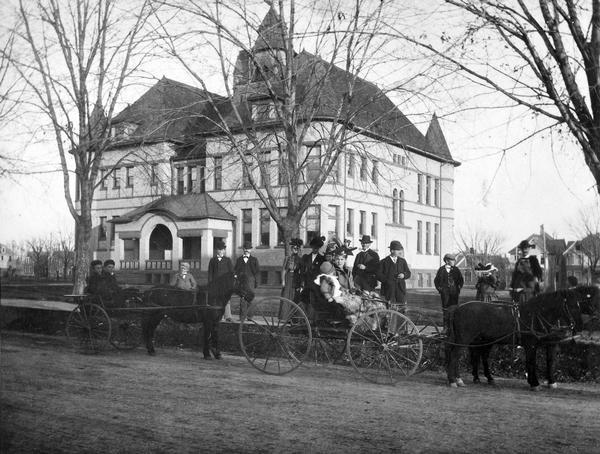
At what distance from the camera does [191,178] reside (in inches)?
280

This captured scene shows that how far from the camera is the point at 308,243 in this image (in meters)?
8.96

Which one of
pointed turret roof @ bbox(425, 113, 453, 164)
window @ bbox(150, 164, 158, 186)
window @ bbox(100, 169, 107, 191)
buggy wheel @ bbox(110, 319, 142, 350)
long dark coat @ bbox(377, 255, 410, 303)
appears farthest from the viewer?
buggy wheel @ bbox(110, 319, 142, 350)

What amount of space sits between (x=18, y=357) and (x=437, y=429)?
3.35 meters

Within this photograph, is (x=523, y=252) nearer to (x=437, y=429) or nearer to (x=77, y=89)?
(x=437, y=429)

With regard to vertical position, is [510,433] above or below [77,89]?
below

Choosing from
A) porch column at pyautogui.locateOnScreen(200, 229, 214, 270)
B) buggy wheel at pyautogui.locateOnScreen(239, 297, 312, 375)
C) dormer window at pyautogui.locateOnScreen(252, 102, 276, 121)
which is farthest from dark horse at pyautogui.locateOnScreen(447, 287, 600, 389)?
dormer window at pyautogui.locateOnScreen(252, 102, 276, 121)

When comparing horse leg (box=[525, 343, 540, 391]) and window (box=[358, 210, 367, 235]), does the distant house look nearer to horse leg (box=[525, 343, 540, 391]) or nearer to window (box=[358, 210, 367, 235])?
window (box=[358, 210, 367, 235])

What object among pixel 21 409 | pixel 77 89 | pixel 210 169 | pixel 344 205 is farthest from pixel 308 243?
pixel 21 409

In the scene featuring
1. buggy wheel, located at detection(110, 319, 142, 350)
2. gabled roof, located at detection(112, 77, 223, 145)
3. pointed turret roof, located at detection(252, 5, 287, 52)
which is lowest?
buggy wheel, located at detection(110, 319, 142, 350)

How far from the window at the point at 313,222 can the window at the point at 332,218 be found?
149mm

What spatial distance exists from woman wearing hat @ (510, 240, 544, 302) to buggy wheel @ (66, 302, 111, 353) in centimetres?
516

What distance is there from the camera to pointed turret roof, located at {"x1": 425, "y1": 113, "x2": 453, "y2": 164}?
7.59 m

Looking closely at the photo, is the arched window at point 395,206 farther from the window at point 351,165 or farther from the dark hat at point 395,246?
the window at point 351,165

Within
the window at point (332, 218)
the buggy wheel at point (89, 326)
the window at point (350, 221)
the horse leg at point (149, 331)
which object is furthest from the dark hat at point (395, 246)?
the buggy wheel at point (89, 326)
